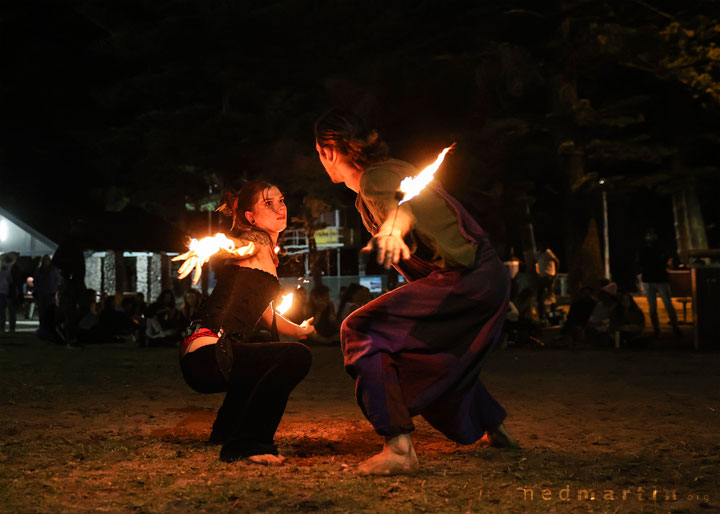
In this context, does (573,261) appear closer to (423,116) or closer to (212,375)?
(423,116)

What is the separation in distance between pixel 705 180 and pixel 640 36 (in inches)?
392

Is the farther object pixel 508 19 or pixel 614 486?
pixel 508 19

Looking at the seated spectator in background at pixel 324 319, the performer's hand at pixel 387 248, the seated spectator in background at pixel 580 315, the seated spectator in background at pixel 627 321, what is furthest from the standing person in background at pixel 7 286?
the performer's hand at pixel 387 248

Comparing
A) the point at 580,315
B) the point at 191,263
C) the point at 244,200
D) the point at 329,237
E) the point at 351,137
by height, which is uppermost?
the point at 329,237

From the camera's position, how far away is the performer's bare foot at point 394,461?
4.15 metres

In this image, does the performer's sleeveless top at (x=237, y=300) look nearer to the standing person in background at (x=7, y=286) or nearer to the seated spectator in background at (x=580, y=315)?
the seated spectator in background at (x=580, y=315)

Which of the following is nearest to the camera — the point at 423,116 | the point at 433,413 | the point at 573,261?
the point at 433,413

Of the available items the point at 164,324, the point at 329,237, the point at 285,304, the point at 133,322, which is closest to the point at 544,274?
the point at 164,324

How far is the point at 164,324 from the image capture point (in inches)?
565

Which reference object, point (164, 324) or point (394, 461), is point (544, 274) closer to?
point (164, 324)

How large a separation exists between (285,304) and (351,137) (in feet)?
3.85

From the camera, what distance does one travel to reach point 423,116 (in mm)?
18719

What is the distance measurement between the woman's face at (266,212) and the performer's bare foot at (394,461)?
4.94 feet

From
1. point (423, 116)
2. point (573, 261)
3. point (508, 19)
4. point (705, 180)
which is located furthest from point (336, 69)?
point (705, 180)
